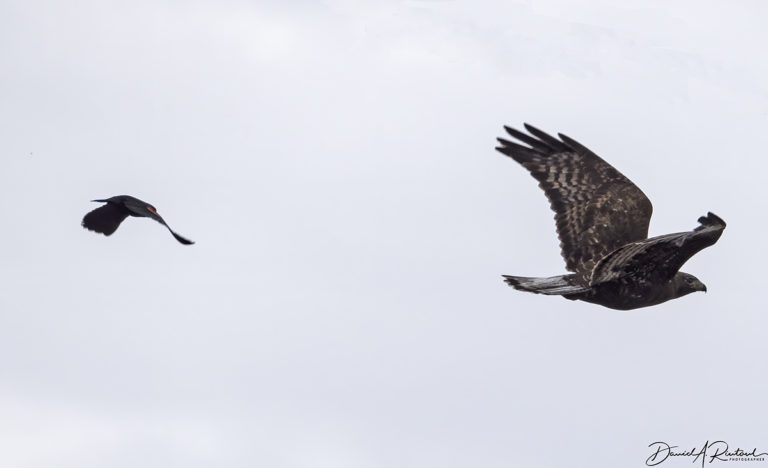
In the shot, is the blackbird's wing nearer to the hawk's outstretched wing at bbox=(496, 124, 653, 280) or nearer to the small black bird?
the small black bird

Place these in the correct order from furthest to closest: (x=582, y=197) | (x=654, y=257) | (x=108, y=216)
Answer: (x=582, y=197)
(x=108, y=216)
(x=654, y=257)

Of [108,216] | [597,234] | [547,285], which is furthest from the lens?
[597,234]

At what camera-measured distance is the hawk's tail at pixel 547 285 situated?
59.4 feet

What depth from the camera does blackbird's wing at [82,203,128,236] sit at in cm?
1914

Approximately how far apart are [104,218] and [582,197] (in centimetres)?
702

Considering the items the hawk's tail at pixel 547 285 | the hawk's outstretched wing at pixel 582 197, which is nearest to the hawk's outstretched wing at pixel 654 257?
the hawk's tail at pixel 547 285

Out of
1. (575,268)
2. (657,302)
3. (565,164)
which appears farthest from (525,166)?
(657,302)

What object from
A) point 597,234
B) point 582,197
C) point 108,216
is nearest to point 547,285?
point 597,234

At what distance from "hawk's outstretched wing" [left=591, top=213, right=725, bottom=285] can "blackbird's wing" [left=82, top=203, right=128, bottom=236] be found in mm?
6767

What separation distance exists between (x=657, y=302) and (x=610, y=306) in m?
0.67

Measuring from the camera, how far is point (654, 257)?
17.8 meters

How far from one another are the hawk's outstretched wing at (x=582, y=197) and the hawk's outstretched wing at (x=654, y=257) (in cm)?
126

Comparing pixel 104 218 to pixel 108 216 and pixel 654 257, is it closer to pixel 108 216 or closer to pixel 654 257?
pixel 108 216

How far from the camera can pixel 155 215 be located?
58.0 ft
